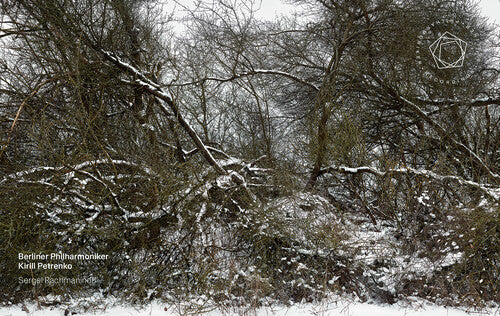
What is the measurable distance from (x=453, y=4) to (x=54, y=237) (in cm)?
898

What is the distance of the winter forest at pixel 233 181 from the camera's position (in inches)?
204

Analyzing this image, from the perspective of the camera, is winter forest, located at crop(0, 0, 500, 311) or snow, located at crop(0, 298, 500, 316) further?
winter forest, located at crop(0, 0, 500, 311)

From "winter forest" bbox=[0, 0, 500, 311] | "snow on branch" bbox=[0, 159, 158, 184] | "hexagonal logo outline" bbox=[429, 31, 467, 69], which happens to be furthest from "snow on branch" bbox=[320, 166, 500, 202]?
"snow on branch" bbox=[0, 159, 158, 184]

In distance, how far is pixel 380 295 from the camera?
5285 mm

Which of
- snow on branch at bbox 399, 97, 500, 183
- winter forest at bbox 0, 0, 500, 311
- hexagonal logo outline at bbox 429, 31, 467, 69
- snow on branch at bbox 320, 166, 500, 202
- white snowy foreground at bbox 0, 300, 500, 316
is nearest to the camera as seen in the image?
white snowy foreground at bbox 0, 300, 500, 316

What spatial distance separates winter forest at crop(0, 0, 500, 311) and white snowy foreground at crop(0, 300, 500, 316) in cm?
14

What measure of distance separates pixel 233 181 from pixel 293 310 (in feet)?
8.22

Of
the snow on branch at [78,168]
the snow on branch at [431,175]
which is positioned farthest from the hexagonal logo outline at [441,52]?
the snow on branch at [78,168]

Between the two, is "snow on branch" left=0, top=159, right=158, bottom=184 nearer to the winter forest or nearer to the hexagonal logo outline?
the winter forest

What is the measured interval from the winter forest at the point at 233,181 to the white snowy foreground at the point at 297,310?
0.46 feet

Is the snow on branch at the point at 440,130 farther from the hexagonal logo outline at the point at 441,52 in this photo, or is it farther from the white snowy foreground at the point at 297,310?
the white snowy foreground at the point at 297,310

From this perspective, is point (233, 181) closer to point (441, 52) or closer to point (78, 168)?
point (78, 168)

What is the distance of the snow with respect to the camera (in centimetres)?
470

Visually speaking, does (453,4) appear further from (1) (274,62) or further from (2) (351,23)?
(1) (274,62)
